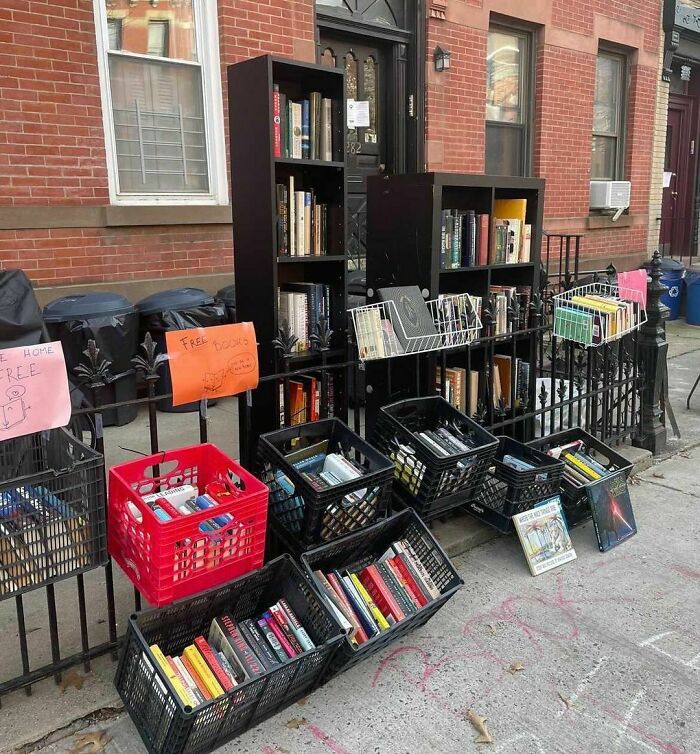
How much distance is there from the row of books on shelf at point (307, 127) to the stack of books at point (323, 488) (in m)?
1.56

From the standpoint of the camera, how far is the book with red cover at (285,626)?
272 centimetres

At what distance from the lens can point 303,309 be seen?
13.0ft

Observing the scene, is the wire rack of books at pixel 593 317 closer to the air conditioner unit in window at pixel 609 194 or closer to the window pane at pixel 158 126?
the window pane at pixel 158 126

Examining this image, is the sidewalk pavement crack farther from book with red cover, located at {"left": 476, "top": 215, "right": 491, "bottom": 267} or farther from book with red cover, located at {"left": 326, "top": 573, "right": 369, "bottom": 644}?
book with red cover, located at {"left": 476, "top": 215, "right": 491, "bottom": 267}

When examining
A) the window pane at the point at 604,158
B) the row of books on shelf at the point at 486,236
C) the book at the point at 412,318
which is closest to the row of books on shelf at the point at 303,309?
the book at the point at 412,318

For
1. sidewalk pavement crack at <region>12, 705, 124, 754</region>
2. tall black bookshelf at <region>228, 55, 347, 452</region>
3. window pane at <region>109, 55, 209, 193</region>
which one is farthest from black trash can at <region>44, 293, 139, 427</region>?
sidewalk pavement crack at <region>12, 705, 124, 754</region>

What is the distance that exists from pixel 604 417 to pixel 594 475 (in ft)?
3.53

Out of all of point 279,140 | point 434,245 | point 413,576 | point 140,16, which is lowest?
point 413,576

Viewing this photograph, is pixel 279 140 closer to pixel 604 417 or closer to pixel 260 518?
pixel 260 518

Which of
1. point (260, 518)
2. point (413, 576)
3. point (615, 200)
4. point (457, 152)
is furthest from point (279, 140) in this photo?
point (615, 200)

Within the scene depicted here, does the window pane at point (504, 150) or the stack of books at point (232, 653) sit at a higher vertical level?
the window pane at point (504, 150)

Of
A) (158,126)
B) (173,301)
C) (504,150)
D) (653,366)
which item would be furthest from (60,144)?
(504,150)

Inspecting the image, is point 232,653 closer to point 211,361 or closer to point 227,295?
point 211,361

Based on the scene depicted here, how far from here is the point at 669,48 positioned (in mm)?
11898
